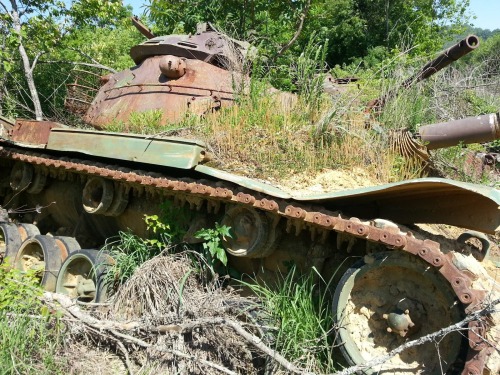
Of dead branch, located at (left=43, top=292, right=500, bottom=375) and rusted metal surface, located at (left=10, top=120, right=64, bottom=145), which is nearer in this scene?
dead branch, located at (left=43, top=292, right=500, bottom=375)

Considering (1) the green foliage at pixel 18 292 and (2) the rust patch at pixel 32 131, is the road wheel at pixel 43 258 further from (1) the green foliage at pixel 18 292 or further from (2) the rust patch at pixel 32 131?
(2) the rust patch at pixel 32 131

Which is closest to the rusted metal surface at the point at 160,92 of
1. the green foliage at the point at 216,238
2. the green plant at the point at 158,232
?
the green plant at the point at 158,232

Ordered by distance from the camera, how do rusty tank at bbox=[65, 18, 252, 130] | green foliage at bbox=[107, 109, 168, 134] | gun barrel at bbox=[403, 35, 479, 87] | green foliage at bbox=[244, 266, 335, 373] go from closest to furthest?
1. green foliage at bbox=[244, 266, 335, 373]
2. gun barrel at bbox=[403, 35, 479, 87]
3. green foliage at bbox=[107, 109, 168, 134]
4. rusty tank at bbox=[65, 18, 252, 130]

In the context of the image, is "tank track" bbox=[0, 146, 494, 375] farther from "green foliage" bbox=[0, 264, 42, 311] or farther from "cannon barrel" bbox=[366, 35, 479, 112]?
"cannon barrel" bbox=[366, 35, 479, 112]

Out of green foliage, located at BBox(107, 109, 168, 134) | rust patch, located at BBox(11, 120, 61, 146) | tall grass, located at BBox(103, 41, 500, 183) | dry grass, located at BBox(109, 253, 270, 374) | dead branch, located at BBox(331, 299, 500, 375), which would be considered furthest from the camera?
rust patch, located at BBox(11, 120, 61, 146)

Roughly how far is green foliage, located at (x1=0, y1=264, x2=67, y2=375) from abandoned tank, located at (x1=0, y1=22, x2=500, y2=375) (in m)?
0.73

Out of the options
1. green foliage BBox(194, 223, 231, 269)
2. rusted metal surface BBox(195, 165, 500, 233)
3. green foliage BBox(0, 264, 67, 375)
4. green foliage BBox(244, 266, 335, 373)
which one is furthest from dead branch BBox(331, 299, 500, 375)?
green foliage BBox(0, 264, 67, 375)

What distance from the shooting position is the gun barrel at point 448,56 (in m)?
5.06

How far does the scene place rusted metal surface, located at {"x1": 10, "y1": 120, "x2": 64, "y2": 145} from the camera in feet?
19.3

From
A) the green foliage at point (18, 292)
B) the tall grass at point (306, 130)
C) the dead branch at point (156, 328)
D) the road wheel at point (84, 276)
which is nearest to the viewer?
the dead branch at point (156, 328)

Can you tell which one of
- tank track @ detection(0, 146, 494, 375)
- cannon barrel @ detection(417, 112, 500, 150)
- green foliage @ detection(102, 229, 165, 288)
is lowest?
green foliage @ detection(102, 229, 165, 288)

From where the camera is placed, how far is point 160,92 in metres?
6.38

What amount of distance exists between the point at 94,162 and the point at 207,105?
150cm

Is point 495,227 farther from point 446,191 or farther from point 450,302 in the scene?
point 450,302
